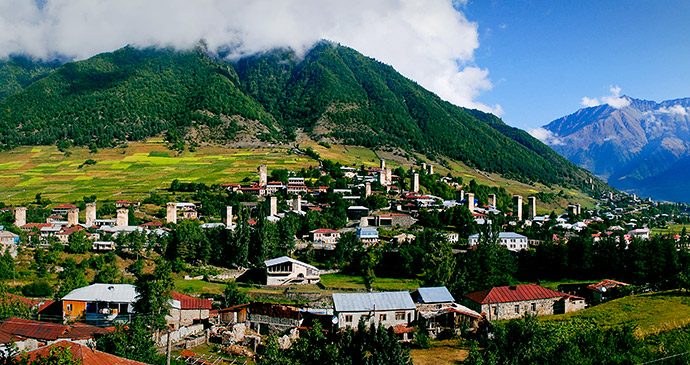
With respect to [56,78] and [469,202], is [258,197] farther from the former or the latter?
[56,78]

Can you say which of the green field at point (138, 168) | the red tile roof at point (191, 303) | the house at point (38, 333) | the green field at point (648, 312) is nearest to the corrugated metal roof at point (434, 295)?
the green field at point (648, 312)

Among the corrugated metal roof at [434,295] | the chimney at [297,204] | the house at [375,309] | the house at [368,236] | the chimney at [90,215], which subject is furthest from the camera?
the chimney at [297,204]

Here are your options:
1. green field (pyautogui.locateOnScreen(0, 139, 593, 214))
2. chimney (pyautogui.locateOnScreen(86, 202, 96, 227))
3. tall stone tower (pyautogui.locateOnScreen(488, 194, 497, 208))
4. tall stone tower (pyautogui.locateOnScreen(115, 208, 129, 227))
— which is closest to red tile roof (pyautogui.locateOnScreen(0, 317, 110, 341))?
tall stone tower (pyautogui.locateOnScreen(115, 208, 129, 227))

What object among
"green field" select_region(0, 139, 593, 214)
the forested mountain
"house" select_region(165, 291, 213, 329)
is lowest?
"house" select_region(165, 291, 213, 329)

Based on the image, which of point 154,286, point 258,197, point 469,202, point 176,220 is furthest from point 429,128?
point 154,286

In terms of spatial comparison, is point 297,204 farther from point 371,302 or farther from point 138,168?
point 138,168

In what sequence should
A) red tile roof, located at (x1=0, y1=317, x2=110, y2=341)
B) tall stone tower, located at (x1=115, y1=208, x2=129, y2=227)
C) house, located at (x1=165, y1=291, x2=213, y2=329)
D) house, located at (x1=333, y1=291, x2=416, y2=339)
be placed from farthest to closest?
1. tall stone tower, located at (x1=115, y1=208, x2=129, y2=227)
2. house, located at (x1=165, y1=291, x2=213, y2=329)
3. house, located at (x1=333, y1=291, x2=416, y2=339)
4. red tile roof, located at (x1=0, y1=317, x2=110, y2=341)

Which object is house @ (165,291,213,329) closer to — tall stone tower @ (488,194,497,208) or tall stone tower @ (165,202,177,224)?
tall stone tower @ (165,202,177,224)

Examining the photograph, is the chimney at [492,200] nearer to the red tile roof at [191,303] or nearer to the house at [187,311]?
the red tile roof at [191,303]
